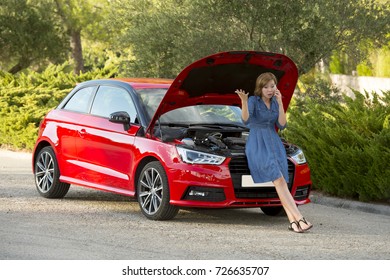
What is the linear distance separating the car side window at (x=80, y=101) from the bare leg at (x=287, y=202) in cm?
322

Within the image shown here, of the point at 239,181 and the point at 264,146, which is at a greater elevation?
the point at 264,146

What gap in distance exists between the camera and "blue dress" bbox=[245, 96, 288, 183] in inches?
448

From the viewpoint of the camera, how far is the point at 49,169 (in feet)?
45.6

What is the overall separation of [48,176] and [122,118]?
6.61ft

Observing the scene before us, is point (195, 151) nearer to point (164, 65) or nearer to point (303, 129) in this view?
point (303, 129)

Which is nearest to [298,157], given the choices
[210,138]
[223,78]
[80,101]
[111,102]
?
[210,138]

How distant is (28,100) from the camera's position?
25.0 m

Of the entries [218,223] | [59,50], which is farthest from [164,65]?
[59,50]

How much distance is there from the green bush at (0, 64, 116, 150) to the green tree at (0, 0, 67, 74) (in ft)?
53.7

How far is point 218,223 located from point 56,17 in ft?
119

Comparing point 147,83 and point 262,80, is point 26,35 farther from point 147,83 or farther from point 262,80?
point 262,80

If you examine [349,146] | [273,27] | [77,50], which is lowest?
[77,50]

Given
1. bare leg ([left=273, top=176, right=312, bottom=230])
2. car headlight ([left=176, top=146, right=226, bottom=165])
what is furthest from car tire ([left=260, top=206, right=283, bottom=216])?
car headlight ([left=176, top=146, right=226, bottom=165])

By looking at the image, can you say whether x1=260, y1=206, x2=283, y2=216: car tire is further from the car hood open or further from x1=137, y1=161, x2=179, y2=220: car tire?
x1=137, y1=161, x2=179, y2=220: car tire
